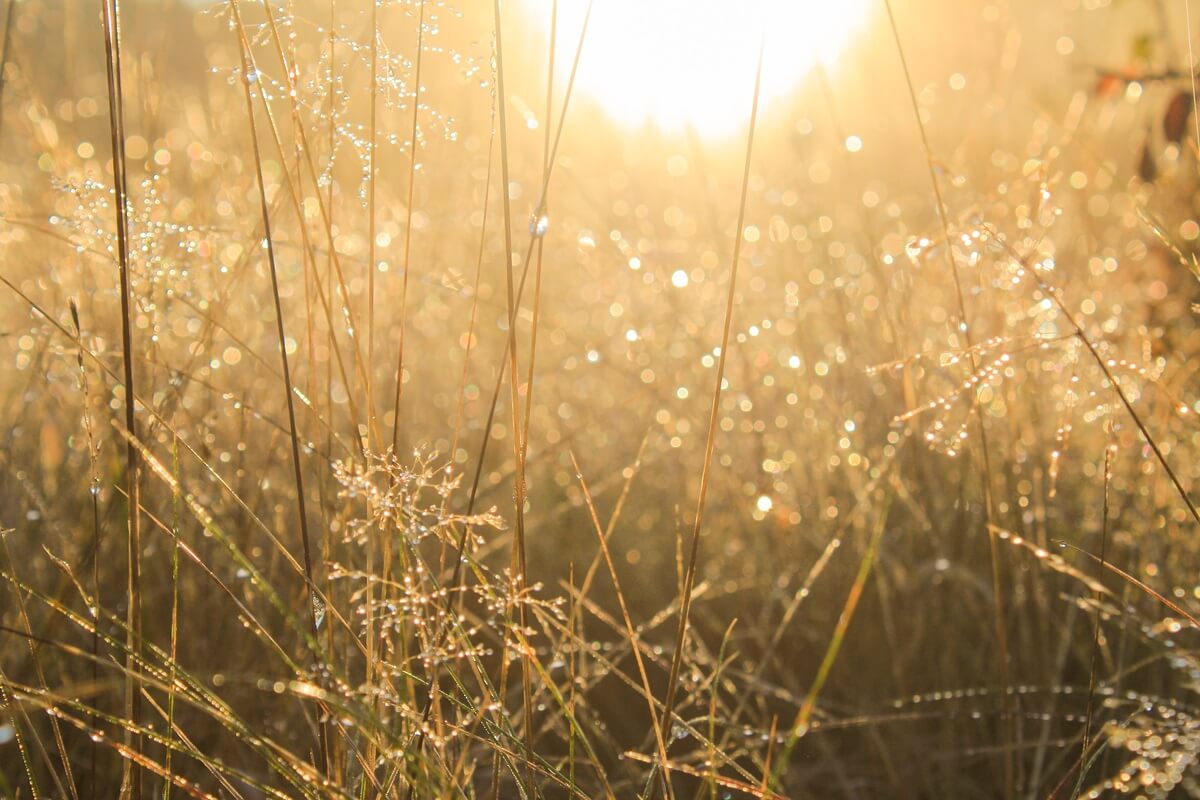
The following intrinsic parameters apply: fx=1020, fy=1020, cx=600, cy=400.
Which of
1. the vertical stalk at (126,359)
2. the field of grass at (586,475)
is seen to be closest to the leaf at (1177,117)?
the field of grass at (586,475)

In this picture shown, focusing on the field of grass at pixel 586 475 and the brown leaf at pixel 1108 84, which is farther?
the brown leaf at pixel 1108 84

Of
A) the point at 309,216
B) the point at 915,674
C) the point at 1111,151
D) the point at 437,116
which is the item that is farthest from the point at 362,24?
the point at 1111,151

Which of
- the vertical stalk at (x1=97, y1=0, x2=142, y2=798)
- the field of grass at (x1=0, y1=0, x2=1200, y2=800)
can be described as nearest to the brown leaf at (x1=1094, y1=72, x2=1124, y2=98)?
the field of grass at (x1=0, y1=0, x2=1200, y2=800)

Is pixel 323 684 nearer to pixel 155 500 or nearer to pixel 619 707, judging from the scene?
pixel 619 707

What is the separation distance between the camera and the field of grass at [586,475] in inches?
33.8

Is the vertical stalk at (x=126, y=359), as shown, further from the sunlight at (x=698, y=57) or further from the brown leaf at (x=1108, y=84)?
the brown leaf at (x=1108, y=84)

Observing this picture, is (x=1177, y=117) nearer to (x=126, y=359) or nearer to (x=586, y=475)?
(x=586, y=475)

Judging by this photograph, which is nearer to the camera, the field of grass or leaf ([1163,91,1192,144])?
the field of grass

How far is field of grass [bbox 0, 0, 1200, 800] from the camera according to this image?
2.82ft

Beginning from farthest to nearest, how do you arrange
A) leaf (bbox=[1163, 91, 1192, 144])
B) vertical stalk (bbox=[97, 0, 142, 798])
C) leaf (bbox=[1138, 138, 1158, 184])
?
1. leaf (bbox=[1138, 138, 1158, 184])
2. leaf (bbox=[1163, 91, 1192, 144])
3. vertical stalk (bbox=[97, 0, 142, 798])

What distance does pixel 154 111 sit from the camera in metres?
1.62

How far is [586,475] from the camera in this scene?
6.18 ft

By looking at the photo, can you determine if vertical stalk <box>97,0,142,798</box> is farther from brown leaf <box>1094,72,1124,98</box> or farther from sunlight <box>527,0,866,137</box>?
brown leaf <box>1094,72,1124,98</box>

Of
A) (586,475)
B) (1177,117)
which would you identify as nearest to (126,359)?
(586,475)
